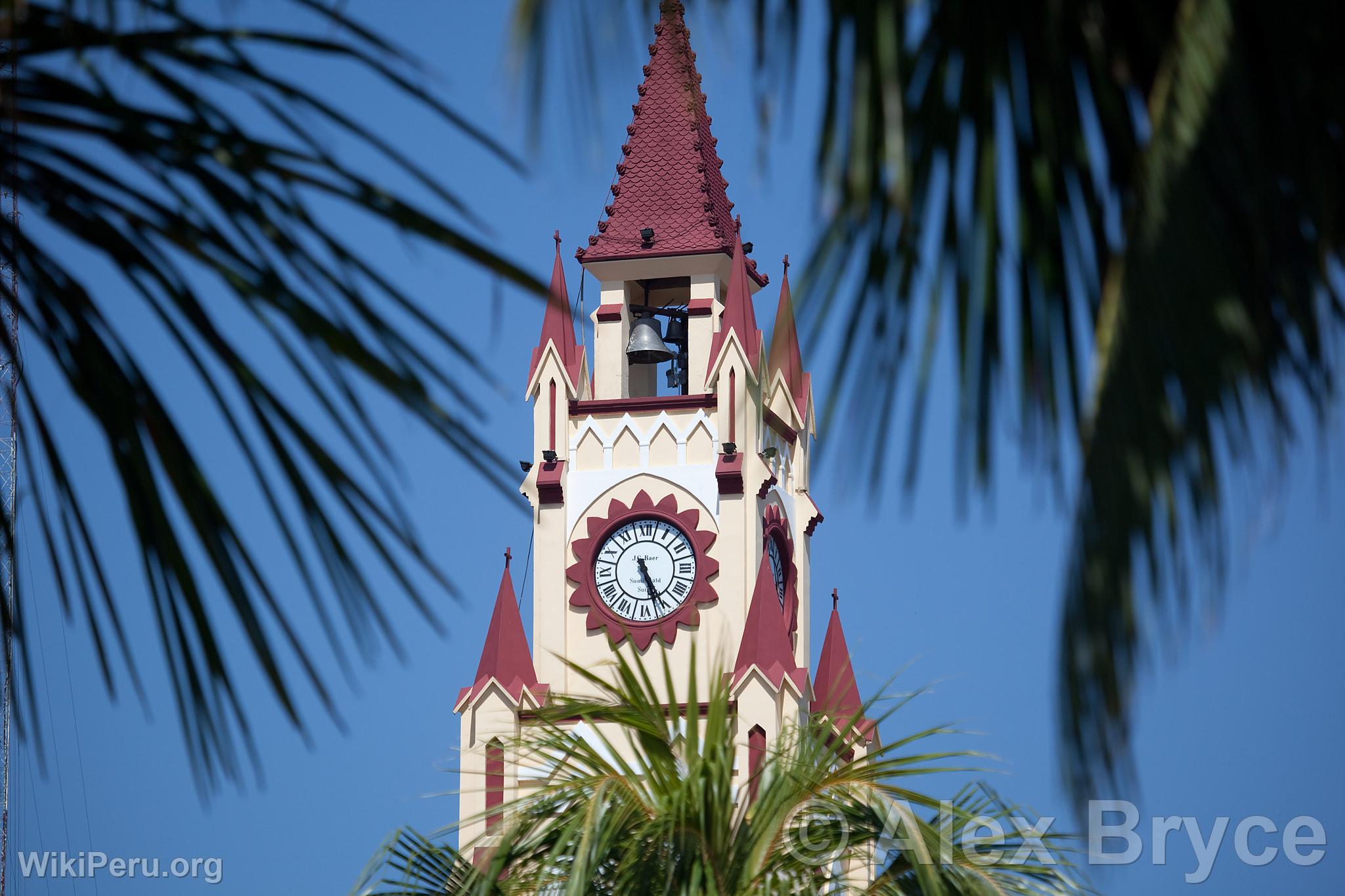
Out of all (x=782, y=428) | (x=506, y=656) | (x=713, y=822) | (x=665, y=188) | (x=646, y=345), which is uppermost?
(x=665, y=188)

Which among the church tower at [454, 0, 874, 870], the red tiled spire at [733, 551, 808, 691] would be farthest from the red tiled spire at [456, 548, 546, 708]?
the red tiled spire at [733, 551, 808, 691]

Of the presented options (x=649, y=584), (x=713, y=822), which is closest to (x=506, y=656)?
(x=649, y=584)

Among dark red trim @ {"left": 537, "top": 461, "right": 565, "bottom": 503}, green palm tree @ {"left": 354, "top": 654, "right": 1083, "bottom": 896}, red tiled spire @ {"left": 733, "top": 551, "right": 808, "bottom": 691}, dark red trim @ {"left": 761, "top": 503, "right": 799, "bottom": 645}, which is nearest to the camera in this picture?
green palm tree @ {"left": 354, "top": 654, "right": 1083, "bottom": 896}

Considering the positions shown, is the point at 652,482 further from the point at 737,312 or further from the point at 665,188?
the point at 665,188

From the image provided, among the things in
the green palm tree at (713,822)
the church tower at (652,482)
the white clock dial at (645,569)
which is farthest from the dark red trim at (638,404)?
the green palm tree at (713,822)

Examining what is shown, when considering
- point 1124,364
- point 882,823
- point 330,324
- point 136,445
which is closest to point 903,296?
point 1124,364

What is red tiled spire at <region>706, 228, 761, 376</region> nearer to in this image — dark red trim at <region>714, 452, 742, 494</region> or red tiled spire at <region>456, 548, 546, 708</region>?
dark red trim at <region>714, 452, 742, 494</region>

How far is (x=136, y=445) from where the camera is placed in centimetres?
385

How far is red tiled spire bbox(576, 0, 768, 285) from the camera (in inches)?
1780

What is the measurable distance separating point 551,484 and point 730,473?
3.82m

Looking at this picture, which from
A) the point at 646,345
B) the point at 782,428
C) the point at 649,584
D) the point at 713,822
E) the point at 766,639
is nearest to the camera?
the point at 713,822

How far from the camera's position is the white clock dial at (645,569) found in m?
44.5

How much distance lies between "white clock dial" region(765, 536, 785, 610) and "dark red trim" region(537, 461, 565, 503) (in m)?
4.54

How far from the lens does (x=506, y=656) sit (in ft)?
144
